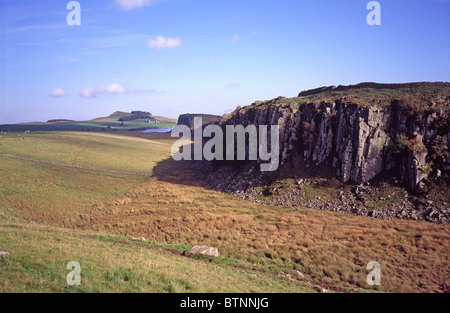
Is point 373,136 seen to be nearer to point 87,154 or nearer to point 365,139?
point 365,139

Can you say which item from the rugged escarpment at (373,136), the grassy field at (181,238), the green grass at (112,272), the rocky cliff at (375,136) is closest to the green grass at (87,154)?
the grassy field at (181,238)

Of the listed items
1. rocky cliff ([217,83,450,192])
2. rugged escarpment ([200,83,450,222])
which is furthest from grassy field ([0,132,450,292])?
rocky cliff ([217,83,450,192])

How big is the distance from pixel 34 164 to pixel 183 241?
168 ft

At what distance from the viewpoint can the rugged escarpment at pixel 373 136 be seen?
34.2 m

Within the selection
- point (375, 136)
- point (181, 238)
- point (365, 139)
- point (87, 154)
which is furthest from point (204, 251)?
point (87, 154)

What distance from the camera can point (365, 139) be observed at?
3878 cm

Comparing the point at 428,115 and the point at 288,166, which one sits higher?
the point at 428,115

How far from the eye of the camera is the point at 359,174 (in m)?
38.3

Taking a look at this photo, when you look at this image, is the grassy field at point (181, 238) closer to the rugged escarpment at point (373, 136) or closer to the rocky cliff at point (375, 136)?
the rugged escarpment at point (373, 136)

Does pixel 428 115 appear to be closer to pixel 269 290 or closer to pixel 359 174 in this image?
pixel 359 174
